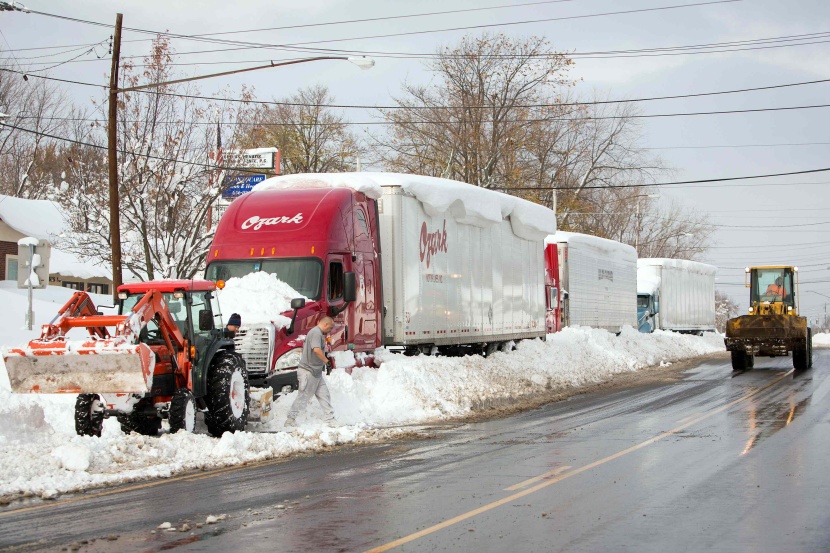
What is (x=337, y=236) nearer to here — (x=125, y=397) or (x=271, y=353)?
(x=271, y=353)

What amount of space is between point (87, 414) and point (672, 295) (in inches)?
1582

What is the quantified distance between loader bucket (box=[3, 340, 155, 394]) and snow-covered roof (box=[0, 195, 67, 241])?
35.3 meters

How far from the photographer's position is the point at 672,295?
5016 cm

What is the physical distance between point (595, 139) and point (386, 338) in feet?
148

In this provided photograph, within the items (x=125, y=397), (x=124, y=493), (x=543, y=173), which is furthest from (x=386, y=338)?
(x=543, y=173)

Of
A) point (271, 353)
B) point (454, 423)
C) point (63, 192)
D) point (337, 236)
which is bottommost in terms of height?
point (454, 423)

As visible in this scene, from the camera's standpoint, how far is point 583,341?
110 feet

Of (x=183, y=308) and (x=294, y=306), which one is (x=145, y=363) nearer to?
(x=183, y=308)

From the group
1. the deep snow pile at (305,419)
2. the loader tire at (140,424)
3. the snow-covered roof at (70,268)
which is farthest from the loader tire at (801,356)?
the snow-covered roof at (70,268)

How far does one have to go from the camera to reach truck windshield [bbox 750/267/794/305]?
34303 mm

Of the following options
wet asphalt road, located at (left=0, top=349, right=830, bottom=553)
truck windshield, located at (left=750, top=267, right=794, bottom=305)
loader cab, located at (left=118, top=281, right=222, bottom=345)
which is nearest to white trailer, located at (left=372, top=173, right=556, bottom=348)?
wet asphalt road, located at (left=0, top=349, right=830, bottom=553)

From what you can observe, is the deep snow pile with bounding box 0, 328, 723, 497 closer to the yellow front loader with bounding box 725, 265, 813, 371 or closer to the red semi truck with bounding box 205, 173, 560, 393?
the red semi truck with bounding box 205, 173, 560, 393

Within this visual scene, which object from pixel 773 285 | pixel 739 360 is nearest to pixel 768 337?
pixel 739 360

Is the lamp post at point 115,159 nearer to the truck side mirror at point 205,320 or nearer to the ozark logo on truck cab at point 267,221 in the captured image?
the ozark logo on truck cab at point 267,221
